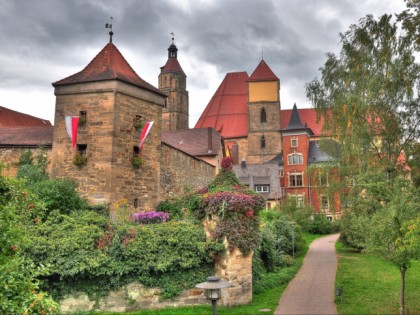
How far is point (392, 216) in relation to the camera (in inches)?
433

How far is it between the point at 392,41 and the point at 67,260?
14.7 m

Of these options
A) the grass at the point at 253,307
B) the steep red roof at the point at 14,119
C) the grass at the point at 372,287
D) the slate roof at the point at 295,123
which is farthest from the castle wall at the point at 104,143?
the slate roof at the point at 295,123

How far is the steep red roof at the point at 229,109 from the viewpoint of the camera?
58125 mm

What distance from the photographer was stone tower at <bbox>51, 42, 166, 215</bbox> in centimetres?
1808

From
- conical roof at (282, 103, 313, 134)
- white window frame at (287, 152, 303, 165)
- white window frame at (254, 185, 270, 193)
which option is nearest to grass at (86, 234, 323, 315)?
white window frame at (254, 185, 270, 193)

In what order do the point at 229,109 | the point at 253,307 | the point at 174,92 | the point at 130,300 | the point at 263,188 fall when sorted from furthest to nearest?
the point at 174,92 < the point at 229,109 < the point at 263,188 < the point at 253,307 < the point at 130,300

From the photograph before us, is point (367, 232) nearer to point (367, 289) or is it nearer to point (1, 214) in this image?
point (367, 289)

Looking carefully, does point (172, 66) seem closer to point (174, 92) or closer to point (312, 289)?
point (174, 92)

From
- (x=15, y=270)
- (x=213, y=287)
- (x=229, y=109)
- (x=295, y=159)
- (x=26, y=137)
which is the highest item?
(x=229, y=109)

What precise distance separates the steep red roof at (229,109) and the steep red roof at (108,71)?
37.5 metres

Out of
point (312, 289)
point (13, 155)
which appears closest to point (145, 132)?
point (13, 155)

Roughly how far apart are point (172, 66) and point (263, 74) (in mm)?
14589

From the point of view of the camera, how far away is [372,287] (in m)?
15.5

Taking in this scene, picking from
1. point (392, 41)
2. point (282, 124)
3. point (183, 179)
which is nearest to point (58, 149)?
point (183, 179)
